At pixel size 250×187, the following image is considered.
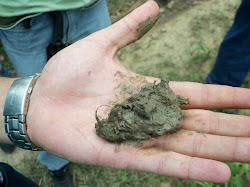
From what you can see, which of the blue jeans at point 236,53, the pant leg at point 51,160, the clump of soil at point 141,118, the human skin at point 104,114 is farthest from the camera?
the pant leg at point 51,160

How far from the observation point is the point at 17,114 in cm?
211

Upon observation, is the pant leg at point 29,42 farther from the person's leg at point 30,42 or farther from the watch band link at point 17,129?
the watch band link at point 17,129

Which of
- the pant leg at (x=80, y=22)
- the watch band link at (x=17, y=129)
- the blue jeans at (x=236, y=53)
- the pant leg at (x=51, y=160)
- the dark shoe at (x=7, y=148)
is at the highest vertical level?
the pant leg at (x=80, y=22)

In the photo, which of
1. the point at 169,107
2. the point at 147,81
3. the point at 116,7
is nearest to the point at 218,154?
the point at 169,107

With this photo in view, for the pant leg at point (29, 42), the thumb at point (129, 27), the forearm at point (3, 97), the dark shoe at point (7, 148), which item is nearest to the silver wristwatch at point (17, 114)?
the forearm at point (3, 97)

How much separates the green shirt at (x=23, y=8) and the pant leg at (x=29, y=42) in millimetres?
85

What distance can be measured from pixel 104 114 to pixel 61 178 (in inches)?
63.4

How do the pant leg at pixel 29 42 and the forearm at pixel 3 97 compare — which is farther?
the pant leg at pixel 29 42

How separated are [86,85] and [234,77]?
219 centimetres

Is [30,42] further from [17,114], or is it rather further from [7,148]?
[7,148]

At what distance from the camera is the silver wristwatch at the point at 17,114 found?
6.87ft

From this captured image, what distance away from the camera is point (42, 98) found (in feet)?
7.13

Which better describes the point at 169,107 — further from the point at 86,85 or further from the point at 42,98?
the point at 42,98

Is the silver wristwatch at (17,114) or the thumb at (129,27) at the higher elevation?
the thumb at (129,27)
